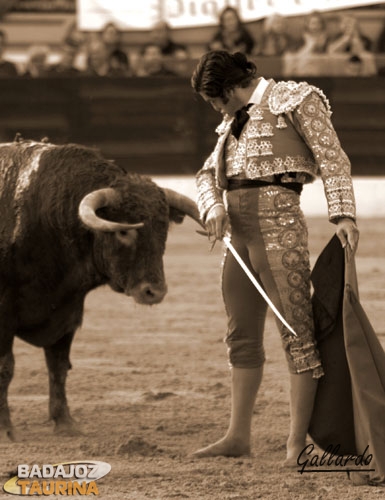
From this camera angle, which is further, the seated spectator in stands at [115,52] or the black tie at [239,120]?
the seated spectator in stands at [115,52]

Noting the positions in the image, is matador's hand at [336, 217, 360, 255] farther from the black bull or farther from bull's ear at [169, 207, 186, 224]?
bull's ear at [169, 207, 186, 224]

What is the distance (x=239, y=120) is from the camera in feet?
13.1

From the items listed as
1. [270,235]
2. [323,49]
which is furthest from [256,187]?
[323,49]

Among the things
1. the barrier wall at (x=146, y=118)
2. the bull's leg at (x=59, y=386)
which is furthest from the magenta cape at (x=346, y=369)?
the barrier wall at (x=146, y=118)

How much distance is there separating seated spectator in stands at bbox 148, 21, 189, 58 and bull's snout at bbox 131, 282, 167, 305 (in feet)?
24.2

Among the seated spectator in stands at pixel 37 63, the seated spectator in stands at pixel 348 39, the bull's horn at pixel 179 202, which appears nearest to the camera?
the bull's horn at pixel 179 202

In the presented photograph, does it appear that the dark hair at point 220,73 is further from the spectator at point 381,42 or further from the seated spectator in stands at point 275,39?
the spectator at point 381,42

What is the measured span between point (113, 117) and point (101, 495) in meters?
8.56

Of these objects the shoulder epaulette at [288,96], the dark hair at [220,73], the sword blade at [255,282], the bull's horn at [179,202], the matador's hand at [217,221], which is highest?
the dark hair at [220,73]

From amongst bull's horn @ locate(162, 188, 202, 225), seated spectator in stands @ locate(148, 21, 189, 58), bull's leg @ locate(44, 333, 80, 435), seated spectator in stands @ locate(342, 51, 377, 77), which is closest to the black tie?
bull's horn @ locate(162, 188, 202, 225)

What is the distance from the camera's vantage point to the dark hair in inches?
152

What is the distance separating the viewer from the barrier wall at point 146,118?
38.7 feet

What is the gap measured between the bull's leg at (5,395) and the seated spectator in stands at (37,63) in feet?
24.4

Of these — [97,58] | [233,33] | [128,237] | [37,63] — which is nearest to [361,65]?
[233,33]
